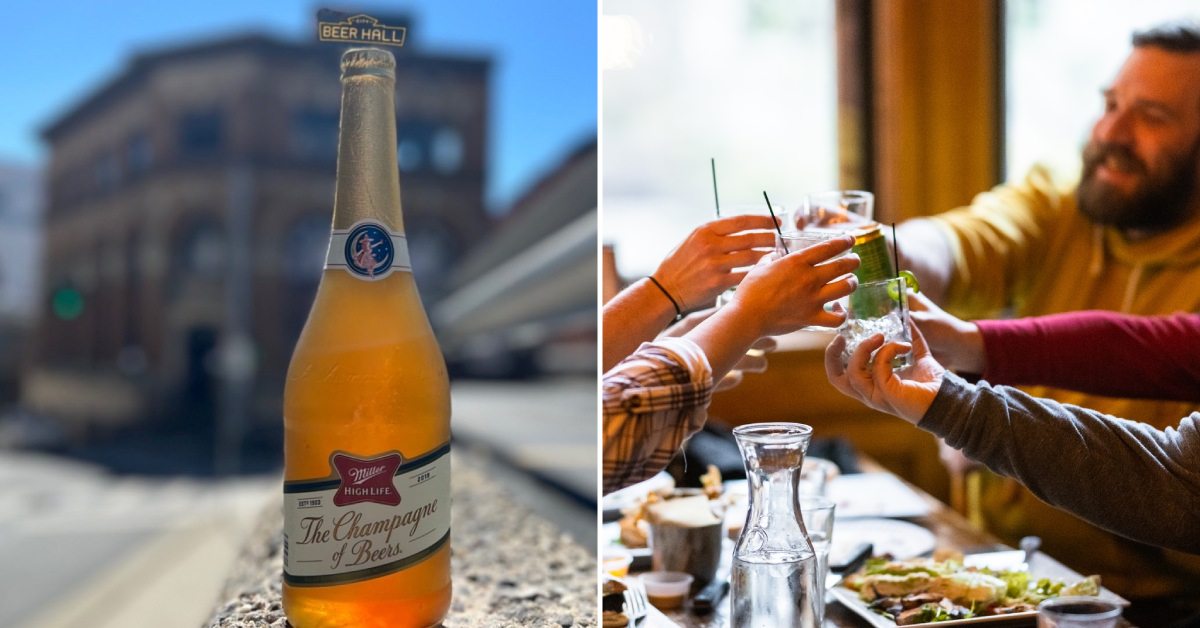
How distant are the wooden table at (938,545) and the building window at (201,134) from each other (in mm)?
16679

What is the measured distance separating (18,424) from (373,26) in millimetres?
14042

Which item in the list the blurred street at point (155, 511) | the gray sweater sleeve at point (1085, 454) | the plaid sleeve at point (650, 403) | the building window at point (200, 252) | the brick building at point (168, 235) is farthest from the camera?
the building window at point (200, 252)

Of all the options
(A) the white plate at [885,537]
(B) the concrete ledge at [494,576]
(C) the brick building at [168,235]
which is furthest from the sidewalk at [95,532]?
(A) the white plate at [885,537]

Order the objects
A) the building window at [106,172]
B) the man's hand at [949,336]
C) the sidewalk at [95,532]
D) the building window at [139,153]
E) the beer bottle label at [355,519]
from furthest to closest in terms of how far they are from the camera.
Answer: the building window at [139,153], the building window at [106,172], the sidewalk at [95,532], the man's hand at [949,336], the beer bottle label at [355,519]

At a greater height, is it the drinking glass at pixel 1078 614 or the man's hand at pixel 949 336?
the man's hand at pixel 949 336

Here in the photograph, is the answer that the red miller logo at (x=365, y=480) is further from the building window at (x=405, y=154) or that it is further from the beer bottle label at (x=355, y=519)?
the building window at (x=405, y=154)

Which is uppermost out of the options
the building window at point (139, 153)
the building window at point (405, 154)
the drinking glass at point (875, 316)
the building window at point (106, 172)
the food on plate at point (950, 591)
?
the building window at point (139, 153)

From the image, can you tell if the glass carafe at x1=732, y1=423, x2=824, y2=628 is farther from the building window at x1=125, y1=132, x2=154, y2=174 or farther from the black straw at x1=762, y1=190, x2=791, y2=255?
the building window at x1=125, y1=132, x2=154, y2=174

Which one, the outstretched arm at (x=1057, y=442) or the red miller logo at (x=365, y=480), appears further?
the outstretched arm at (x=1057, y=442)

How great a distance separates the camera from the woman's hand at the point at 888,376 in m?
0.71

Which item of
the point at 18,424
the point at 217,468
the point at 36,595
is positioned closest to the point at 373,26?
the point at 36,595

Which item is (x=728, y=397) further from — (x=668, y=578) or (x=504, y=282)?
(x=504, y=282)

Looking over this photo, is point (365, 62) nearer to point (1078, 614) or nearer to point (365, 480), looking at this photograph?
point (365, 480)

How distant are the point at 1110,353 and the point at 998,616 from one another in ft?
1.11
